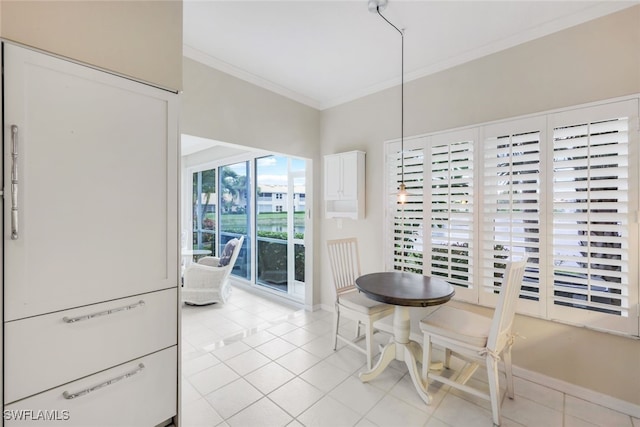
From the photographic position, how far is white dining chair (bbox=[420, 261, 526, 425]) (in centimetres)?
182

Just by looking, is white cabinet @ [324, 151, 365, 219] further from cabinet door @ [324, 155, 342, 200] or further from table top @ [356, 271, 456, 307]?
table top @ [356, 271, 456, 307]

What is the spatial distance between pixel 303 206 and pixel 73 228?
3.17 m

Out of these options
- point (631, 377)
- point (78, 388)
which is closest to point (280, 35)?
point (78, 388)

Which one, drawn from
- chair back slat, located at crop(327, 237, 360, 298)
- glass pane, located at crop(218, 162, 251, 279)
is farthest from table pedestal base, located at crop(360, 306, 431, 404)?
glass pane, located at crop(218, 162, 251, 279)

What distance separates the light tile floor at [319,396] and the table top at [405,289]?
2.51 feet

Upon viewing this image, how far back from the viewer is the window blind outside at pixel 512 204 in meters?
2.32

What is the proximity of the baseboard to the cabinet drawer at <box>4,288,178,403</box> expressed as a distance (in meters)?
2.78

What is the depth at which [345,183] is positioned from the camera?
352 centimetres

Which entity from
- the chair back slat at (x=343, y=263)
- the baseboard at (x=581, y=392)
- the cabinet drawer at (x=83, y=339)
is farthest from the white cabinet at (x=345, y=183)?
the cabinet drawer at (x=83, y=339)

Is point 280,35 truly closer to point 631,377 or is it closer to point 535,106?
point 535,106

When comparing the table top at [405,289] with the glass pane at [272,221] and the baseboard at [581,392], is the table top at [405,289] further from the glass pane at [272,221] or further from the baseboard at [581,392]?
the glass pane at [272,221]

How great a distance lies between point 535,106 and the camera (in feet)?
7.71

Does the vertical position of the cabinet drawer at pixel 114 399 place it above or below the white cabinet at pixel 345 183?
below

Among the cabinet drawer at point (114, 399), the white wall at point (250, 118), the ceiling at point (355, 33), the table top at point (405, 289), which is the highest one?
the ceiling at point (355, 33)
